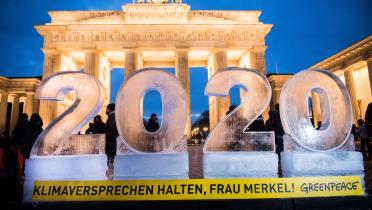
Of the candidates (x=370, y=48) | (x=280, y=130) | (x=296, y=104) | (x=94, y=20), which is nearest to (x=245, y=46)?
(x=370, y=48)

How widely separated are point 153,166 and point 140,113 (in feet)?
3.19

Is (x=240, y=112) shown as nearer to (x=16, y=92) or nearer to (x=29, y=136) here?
(x=29, y=136)

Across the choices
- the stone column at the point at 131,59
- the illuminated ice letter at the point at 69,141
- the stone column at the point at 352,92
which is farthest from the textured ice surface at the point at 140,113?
the stone column at the point at 352,92

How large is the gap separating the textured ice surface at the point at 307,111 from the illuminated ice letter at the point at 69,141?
341 cm

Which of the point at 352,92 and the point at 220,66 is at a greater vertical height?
the point at 220,66

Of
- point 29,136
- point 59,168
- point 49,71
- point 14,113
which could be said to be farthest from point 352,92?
point 14,113

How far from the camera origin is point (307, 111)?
4488mm

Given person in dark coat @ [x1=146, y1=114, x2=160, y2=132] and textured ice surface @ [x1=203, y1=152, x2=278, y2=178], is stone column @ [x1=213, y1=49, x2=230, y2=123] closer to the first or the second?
person in dark coat @ [x1=146, y1=114, x2=160, y2=132]

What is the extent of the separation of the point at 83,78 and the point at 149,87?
4.13 ft

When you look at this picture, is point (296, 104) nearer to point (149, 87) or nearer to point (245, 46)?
point (149, 87)

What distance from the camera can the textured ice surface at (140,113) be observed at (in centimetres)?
450

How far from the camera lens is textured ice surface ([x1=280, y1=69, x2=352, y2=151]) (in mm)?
4496

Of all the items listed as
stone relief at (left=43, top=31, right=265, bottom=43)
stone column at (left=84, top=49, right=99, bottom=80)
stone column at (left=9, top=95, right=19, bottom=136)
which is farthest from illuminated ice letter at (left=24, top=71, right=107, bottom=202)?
stone column at (left=9, top=95, right=19, bottom=136)

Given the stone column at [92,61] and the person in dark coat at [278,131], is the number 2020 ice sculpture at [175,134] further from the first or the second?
the stone column at [92,61]
